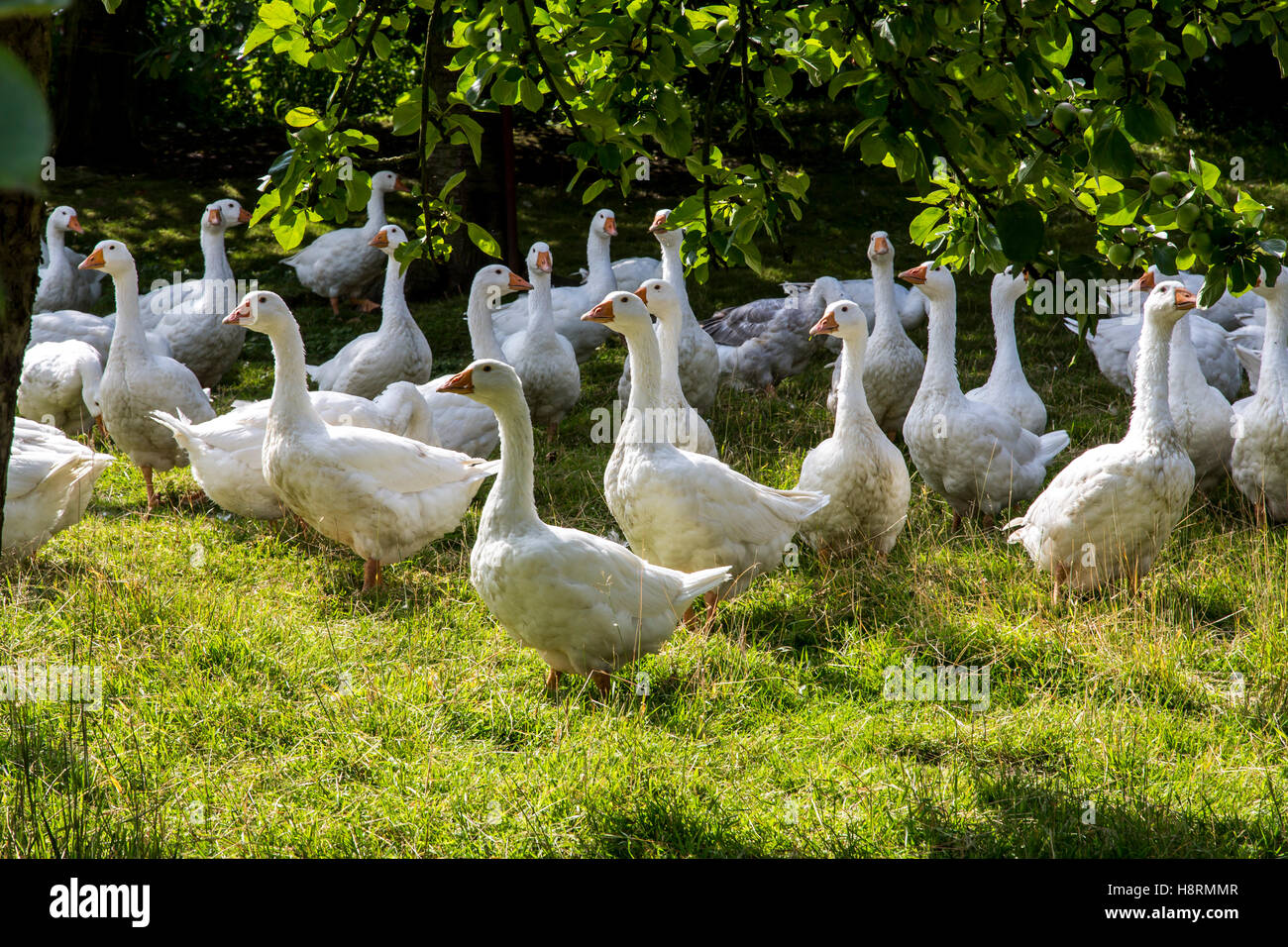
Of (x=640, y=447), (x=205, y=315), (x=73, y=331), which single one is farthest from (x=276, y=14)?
(x=73, y=331)

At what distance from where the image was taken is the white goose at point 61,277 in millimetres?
11633

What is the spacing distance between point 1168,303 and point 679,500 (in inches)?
106

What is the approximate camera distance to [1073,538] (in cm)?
536

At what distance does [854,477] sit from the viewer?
5.92 meters

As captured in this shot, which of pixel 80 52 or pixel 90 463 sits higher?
pixel 80 52

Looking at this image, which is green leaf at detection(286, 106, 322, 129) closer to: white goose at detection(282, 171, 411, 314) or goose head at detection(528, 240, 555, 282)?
goose head at detection(528, 240, 555, 282)

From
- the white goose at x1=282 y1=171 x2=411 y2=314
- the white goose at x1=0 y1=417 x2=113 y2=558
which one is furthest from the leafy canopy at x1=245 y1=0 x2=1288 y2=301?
the white goose at x1=282 y1=171 x2=411 y2=314

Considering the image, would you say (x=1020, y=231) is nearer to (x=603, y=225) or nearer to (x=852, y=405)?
(x=852, y=405)

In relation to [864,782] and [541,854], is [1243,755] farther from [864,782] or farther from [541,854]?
[541,854]

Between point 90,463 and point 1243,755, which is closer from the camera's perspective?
point 1243,755

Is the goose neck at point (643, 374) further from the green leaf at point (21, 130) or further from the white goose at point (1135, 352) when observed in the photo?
the green leaf at point (21, 130)

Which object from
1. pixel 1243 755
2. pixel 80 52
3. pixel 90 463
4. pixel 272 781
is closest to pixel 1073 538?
pixel 1243 755

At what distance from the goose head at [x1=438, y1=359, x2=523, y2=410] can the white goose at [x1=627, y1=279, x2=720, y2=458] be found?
1888 mm

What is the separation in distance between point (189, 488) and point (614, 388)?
4.14 meters
